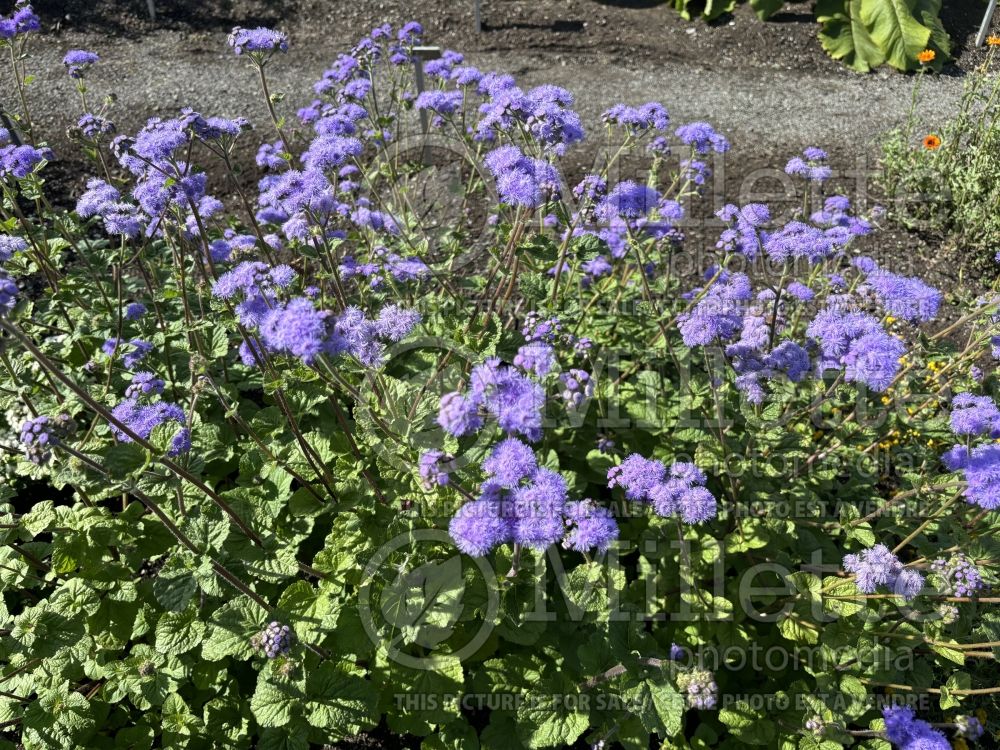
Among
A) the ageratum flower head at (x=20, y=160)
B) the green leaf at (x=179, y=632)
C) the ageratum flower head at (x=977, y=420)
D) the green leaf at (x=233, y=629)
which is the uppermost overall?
the ageratum flower head at (x=20, y=160)

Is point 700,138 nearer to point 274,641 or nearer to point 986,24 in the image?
point 274,641

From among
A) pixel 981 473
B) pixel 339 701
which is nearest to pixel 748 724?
pixel 981 473

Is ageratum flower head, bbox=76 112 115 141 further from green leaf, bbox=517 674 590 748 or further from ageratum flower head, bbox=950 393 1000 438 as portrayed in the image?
ageratum flower head, bbox=950 393 1000 438

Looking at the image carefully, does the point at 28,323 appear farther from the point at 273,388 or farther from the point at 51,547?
the point at 273,388

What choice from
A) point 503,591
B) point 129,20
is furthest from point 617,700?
point 129,20

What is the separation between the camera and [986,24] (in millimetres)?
9891

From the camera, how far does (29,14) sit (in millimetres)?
4070

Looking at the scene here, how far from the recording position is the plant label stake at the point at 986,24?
9633 millimetres

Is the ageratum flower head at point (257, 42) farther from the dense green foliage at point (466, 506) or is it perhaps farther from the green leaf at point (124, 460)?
the green leaf at point (124, 460)

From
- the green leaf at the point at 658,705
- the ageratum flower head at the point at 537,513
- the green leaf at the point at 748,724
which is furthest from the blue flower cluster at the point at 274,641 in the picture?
the green leaf at the point at 748,724

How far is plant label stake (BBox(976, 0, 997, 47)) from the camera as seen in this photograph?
9.63m

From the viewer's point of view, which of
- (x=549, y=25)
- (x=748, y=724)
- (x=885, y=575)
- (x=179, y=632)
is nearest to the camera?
(x=885, y=575)

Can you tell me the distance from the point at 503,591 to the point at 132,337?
2.62 meters

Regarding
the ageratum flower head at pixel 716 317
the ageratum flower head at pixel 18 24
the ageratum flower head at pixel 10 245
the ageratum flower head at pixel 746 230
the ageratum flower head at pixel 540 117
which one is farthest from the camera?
the ageratum flower head at pixel 18 24
